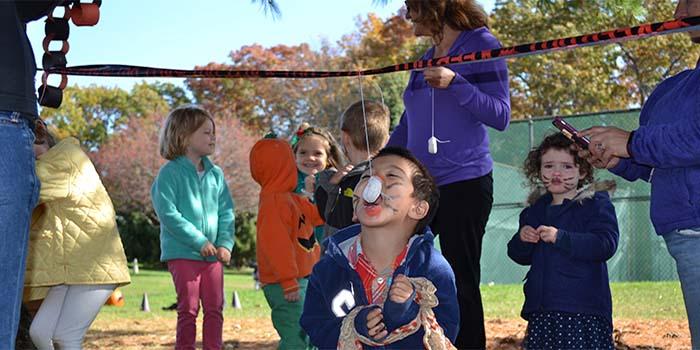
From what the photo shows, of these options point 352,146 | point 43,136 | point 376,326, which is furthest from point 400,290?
point 43,136

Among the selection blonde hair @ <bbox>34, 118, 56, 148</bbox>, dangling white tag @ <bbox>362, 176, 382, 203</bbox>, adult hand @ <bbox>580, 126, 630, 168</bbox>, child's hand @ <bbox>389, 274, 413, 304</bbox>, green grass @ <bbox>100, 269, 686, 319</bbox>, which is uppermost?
blonde hair @ <bbox>34, 118, 56, 148</bbox>

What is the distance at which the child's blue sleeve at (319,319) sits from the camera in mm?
3105

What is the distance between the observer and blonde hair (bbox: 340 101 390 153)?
191 inches

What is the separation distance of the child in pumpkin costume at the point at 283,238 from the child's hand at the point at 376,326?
2536 mm

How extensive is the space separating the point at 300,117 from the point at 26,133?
101 ft

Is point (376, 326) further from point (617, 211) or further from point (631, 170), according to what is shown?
point (617, 211)

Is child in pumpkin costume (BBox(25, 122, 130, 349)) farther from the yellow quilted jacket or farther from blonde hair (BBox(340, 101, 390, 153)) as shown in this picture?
blonde hair (BBox(340, 101, 390, 153))

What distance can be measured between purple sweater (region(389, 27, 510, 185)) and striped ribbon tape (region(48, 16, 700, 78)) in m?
0.81

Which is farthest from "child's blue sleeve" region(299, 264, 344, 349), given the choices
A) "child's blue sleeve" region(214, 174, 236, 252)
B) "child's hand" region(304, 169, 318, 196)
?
"child's blue sleeve" region(214, 174, 236, 252)

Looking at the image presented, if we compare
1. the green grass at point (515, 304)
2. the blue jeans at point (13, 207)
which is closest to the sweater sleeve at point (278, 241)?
the blue jeans at point (13, 207)

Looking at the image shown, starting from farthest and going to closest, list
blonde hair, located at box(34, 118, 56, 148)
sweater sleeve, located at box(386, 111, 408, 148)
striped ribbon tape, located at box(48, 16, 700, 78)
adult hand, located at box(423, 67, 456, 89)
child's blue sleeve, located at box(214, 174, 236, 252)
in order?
1. child's blue sleeve, located at box(214, 174, 236, 252)
2. sweater sleeve, located at box(386, 111, 408, 148)
3. blonde hair, located at box(34, 118, 56, 148)
4. adult hand, located at box(423, 67, 456, 89)
5. striped ribbon tape, located at box(48, 16, 700, 78)

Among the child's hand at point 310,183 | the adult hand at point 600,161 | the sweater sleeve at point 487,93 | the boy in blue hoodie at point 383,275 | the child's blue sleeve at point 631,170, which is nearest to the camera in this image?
the boy in blue hoodie at point 383,275

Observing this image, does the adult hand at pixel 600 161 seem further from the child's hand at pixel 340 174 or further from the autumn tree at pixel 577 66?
the autumn tree at pixel 577 66

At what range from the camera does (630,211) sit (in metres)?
12.3
